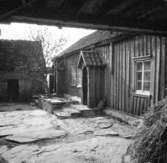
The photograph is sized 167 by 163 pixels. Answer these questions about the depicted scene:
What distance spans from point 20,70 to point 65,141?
12303 mm

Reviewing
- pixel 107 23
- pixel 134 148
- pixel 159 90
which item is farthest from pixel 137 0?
pixel 159 90

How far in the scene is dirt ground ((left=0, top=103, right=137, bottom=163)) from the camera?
3982 mm

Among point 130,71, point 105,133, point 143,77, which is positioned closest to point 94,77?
point 130,71

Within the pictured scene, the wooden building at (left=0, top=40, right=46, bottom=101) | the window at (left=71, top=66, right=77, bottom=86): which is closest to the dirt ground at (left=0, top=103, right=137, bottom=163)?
the window at (left=71, top=66, right=77, bottom=86)

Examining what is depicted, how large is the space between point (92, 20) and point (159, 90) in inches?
138

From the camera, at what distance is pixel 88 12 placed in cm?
312

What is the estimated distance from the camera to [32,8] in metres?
2.81

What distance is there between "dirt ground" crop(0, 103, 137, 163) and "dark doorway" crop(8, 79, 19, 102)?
9119mm

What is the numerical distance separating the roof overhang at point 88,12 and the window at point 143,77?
254cm

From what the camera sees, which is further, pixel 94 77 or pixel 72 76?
pixel 72 76

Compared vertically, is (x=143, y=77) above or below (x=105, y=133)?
above

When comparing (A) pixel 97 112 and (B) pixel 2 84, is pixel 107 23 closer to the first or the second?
(A) pixel 97 112

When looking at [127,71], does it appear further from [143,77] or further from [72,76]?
[72,76]

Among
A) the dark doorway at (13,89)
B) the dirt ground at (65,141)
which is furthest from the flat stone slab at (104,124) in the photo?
the dark doorway at (13,89)
